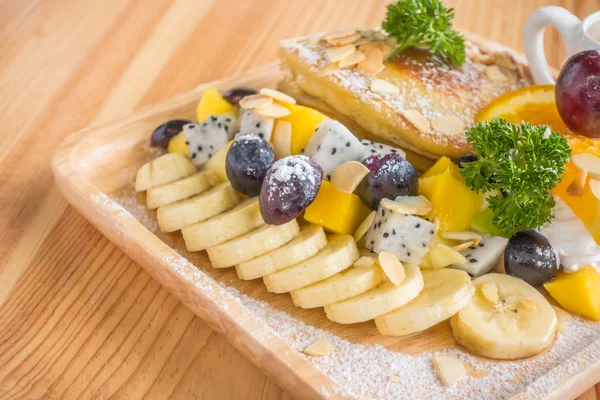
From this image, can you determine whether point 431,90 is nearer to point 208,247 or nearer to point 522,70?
point 522,70

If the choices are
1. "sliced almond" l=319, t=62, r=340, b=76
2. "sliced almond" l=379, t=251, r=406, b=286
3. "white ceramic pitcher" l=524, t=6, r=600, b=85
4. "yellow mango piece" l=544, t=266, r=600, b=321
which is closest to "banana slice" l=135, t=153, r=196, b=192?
"sliced almond" l=319, t=62, r=340, b=76

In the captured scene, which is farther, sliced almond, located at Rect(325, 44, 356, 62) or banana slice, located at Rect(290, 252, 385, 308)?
sliced almond, located at Rect(325, 44, 356, 62)

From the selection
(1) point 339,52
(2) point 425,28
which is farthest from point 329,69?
(2) point 425,28

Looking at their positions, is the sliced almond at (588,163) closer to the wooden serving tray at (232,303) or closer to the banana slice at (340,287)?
the wooden serving tray at (232,303)

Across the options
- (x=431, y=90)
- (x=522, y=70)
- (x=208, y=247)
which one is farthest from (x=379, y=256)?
(x=522, y=70)

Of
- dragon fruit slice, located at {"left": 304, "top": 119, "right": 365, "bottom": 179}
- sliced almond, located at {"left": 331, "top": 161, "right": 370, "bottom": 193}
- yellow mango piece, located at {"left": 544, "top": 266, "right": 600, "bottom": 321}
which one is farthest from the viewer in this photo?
dragon fruit slice, located at {"left": 304, "top": 119, "right": 365, "bottom": 179}

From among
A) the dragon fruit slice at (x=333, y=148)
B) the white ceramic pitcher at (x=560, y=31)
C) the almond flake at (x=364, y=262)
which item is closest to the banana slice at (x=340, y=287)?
the almond flake at (x=364, y=262)

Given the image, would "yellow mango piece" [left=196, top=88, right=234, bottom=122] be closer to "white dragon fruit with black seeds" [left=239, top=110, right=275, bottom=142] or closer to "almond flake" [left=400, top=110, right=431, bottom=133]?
"white dragon fruit with black seeds" [left=239, top=110, right=275, bottom=142]

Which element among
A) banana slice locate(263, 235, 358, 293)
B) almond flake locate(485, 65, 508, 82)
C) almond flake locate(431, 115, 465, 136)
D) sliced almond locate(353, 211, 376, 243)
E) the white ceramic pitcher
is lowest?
banana slice locate(263, 235, 358, 293)
